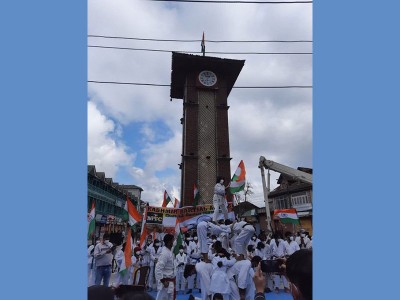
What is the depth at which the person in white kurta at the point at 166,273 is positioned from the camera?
16.5 feet

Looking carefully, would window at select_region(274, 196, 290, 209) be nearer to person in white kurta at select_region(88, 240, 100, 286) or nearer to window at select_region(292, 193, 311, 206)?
window at select_region(292, 193, 311, 206)

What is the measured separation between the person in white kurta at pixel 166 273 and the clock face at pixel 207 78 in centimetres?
2022

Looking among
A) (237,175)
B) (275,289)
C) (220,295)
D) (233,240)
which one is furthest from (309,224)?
(220,295)

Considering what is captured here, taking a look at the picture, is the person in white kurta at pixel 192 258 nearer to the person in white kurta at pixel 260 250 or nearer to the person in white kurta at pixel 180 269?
the person in white kurta at pixel 180 269

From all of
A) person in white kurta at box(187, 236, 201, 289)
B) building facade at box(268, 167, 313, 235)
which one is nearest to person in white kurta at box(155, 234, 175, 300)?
person in white kurta at box(187, 236, 201, 289)

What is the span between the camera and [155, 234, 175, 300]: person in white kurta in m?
5.02

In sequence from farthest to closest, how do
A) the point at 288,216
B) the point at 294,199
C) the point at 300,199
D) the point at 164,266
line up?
1. the point at 294,199
2. the point at 300,199
3. the point at 288,216
4. the point at 164,266

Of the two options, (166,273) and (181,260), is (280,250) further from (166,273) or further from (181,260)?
(166,273)

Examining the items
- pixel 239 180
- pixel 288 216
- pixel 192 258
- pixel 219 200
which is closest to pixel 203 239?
pixel 219 200

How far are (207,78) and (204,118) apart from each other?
324cm

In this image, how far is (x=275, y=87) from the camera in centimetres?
674

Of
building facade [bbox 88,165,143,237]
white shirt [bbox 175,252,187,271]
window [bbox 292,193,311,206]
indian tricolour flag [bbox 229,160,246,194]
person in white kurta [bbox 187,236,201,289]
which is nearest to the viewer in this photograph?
indian tricolour flag [bbox 229,160,246,194]

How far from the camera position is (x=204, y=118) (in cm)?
2398

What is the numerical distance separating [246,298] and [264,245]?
4.63m
